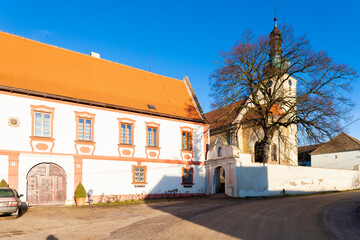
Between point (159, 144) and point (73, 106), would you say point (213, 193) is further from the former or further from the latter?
point (73, 106)

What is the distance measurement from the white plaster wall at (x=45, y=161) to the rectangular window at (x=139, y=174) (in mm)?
5024

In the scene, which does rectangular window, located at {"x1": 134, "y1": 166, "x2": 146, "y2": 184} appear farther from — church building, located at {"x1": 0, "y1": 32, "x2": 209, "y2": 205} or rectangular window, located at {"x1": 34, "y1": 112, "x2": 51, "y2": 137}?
rectangular window, located at {"x1": 34, "y1": 112, "x2": 51, "y2": 137}

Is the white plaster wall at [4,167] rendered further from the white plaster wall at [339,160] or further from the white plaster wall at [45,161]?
the white plaster wall at [339,160]

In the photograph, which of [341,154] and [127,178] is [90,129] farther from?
[341,154]

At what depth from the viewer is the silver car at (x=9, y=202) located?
604 inches

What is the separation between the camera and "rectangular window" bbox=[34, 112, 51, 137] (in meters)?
21.5

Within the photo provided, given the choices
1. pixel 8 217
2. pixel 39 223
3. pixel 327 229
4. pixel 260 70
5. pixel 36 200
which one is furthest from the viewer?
pixel 260 70

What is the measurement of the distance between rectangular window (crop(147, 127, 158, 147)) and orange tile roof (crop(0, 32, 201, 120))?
1485mm

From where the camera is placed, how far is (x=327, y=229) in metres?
11.6

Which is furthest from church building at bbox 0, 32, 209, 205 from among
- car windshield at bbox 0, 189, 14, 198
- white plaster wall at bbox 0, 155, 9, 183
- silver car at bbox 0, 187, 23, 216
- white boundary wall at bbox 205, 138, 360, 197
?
silver car at bbox 0, 187, 23, 216

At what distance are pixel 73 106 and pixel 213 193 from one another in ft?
46.3

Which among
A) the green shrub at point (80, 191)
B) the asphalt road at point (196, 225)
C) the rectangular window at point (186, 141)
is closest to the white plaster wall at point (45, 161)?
the green shrub at point (80, 191)

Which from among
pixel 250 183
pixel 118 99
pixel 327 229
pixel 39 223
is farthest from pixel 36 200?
pixel 327 229

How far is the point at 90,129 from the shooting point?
77.9 ft
